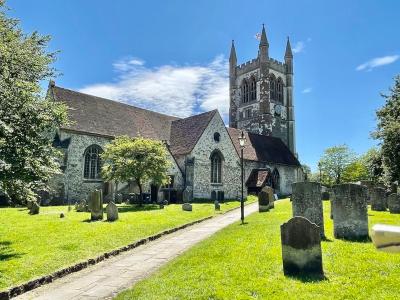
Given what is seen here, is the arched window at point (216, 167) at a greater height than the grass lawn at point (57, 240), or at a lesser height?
greater

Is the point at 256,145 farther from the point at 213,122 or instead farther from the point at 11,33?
the point at 11,33

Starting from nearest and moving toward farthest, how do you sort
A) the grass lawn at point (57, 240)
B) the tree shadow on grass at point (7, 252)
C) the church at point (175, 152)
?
the grass lawn at point (57, 240) → the tree shadow on grass at point (7, 252) → the church at point (175, 152)

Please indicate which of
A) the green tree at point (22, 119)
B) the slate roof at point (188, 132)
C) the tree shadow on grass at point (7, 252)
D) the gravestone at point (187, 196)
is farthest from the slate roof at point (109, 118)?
the tree shadow on grass at point (7, 252)

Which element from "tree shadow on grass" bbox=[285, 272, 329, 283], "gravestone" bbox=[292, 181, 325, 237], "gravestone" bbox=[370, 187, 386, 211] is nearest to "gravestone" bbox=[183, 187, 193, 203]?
"gravestone" bbox=[370, 187, 386, 211]

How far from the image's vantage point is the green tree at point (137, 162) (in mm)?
25333

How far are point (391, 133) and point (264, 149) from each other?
2728 cm

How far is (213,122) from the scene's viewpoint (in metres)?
37.6

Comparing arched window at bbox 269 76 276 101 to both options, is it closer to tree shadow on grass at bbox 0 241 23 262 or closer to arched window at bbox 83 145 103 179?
arched window at bbox 83 145 103 179

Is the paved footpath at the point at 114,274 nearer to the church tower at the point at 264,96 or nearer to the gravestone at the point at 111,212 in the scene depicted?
the gravestone at the point at 111,212

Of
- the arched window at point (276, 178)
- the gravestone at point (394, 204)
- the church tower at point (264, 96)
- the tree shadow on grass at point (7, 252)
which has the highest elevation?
the church tower at point (264, 96)

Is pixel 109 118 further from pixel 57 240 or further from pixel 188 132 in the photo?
pixel 57 240

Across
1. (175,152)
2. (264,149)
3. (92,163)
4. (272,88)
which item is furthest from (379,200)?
(272,88)

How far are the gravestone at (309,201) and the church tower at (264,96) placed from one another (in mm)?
44444

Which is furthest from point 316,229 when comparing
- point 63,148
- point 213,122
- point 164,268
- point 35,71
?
point 213,122
